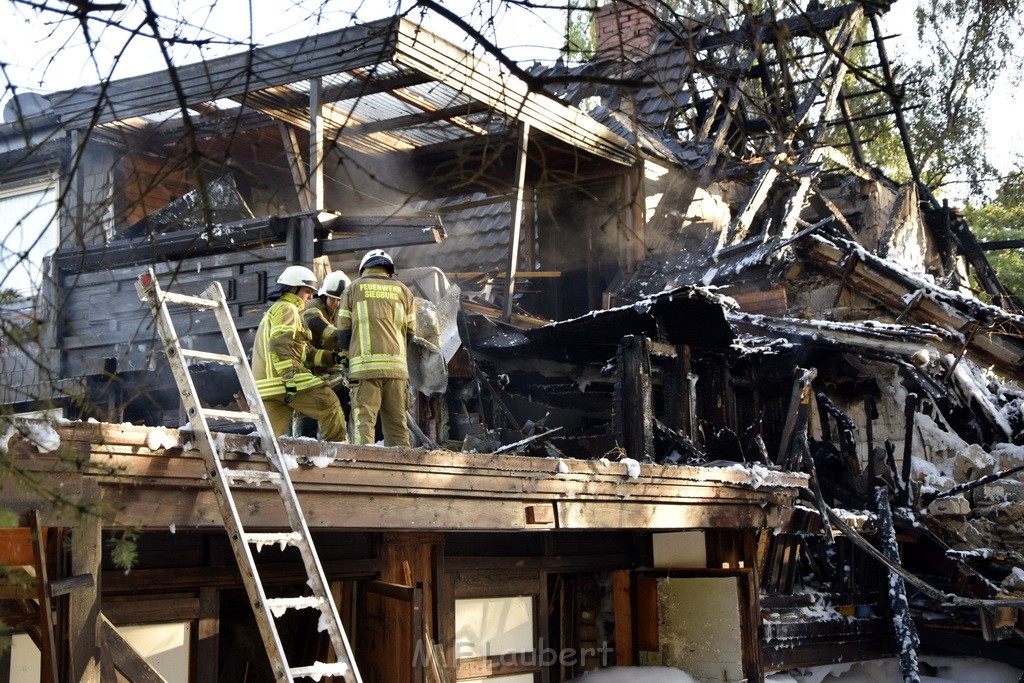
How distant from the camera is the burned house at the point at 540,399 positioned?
15.5ft

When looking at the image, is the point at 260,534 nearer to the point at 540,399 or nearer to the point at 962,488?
the point at 540,399

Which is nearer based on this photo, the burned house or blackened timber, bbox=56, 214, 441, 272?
the burned house

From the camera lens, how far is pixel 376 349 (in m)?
7.35

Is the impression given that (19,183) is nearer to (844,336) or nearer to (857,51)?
(844,336)

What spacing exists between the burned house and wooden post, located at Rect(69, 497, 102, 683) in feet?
0.05

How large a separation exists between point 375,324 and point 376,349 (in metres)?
0.18

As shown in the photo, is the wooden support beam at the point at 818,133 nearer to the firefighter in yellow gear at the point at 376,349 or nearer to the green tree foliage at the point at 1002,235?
the green tree foliage at the point at 1002,235

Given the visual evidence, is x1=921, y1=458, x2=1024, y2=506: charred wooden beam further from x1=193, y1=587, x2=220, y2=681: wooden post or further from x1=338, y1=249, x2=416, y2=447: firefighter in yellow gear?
x1=193, y1=587, x2=220, y2=681: wooden post

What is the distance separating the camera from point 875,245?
53.8 ft

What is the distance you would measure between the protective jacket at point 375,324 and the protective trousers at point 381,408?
8 cm

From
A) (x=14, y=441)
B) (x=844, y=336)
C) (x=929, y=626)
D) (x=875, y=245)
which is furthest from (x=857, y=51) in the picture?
(x=14, y=441)

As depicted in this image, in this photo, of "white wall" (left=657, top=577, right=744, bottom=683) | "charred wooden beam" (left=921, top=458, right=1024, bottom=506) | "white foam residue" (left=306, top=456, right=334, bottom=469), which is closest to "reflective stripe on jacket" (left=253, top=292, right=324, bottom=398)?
"white foam residue" (left=306, top=456, right=334, bottom=469)

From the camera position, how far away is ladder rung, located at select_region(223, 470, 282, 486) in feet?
15.8

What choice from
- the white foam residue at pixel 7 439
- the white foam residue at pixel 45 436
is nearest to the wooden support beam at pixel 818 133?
the white foam residue at pixel 45 436
